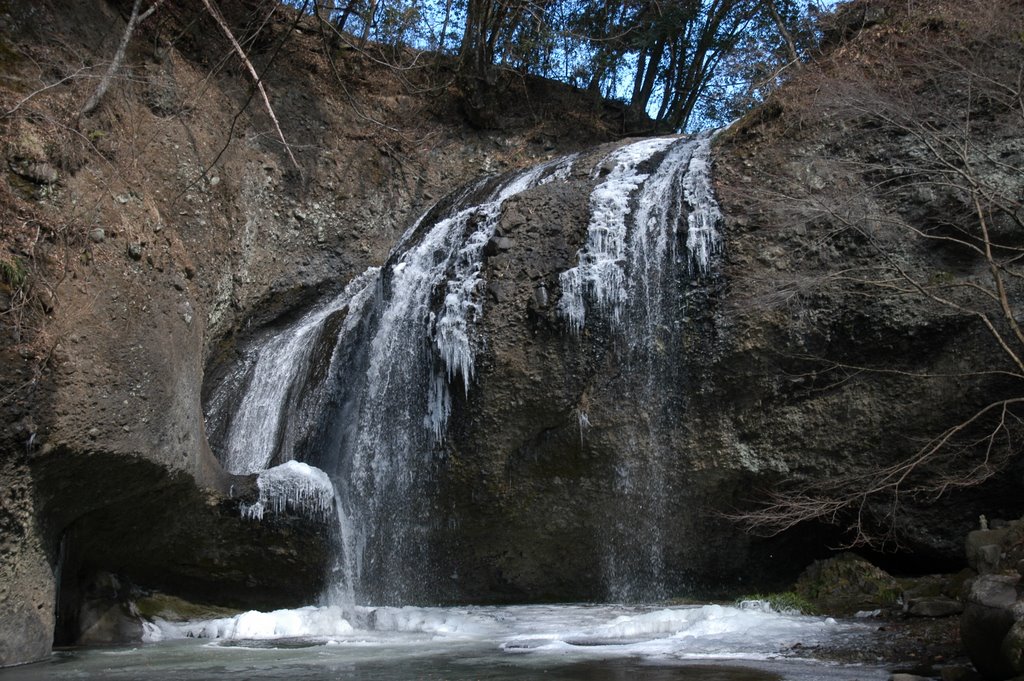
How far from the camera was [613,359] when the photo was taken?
10.3 metres

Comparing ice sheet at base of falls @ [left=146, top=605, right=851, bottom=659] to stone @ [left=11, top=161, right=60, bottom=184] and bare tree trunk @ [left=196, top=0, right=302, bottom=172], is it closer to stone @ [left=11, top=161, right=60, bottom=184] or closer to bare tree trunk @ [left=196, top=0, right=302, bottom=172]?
stone @ [left=11, top=161, right=60, bottom=184]

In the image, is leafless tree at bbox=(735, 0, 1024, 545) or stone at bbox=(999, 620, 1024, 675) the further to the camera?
leafless tree at bbox=(735, 0, 1024, 545)

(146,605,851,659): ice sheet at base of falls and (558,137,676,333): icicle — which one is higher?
(558,137,676,333): icicle

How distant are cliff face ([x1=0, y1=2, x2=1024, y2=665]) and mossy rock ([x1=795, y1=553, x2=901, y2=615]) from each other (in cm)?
49

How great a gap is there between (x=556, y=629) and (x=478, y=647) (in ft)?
3.64

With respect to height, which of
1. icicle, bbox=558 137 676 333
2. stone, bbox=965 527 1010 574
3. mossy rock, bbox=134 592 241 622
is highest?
icicle, bbox=558 137 676 333

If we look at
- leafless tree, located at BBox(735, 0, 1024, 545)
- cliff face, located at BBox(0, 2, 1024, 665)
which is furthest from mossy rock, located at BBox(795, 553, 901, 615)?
cliff face, located at BBox(0, 2, 1024, 665)

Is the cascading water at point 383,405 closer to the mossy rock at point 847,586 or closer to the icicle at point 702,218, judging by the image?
the icicle at point 702,218

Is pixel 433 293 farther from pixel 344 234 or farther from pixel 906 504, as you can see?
pixel 906 504

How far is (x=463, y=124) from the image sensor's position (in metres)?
17.0

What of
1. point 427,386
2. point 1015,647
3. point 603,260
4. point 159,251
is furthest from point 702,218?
point 1015,647

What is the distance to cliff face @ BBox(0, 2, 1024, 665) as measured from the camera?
27.3 ft

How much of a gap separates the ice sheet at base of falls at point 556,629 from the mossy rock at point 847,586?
0.51 metres

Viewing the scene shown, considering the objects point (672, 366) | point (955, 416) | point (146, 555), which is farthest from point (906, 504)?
point (146, 555)
